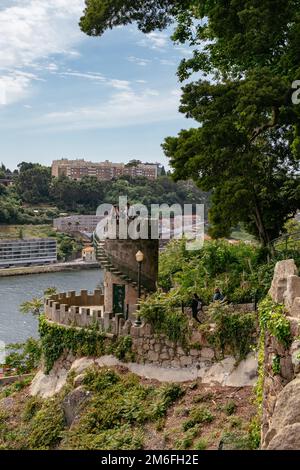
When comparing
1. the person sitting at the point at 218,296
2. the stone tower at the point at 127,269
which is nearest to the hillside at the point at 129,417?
the person sitting at the point at 218,296

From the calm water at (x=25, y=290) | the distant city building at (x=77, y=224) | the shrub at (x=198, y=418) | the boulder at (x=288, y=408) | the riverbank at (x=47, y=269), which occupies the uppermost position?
the distant city building at (x=77, y=224)

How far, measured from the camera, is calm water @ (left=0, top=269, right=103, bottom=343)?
161ft

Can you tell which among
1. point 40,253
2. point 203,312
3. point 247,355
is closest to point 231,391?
point 247,355

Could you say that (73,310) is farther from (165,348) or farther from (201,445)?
(201,445)

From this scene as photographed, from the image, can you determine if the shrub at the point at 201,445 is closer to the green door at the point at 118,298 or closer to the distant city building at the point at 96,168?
the green door at the point at 118,298

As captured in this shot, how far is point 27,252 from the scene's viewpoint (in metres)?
98.3

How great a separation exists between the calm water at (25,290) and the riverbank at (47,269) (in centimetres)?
244

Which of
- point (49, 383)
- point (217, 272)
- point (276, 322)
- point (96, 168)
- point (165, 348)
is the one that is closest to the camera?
point (276, 322)

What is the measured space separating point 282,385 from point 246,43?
35.3 feet

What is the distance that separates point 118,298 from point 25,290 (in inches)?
2191

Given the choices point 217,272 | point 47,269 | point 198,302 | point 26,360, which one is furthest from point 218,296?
point 47,269

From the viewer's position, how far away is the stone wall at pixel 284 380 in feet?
19.2

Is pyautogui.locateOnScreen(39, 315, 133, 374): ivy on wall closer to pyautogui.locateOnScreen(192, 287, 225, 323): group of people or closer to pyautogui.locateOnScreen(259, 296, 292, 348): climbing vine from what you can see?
pyautogui.locateOnScreen(192, 287, 225, 323): group of people

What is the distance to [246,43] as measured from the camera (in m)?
15.9
